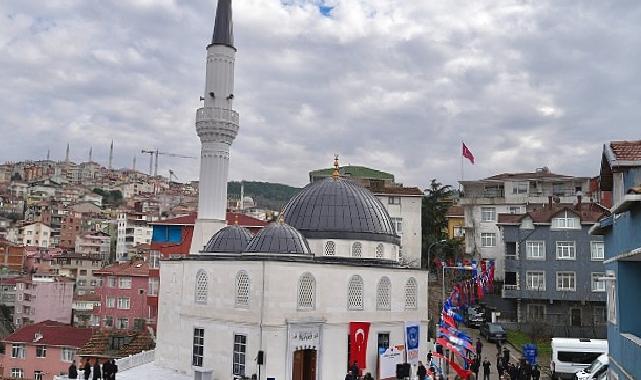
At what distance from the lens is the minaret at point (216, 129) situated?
95.5 feet

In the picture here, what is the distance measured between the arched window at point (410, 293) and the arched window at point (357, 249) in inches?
86.8

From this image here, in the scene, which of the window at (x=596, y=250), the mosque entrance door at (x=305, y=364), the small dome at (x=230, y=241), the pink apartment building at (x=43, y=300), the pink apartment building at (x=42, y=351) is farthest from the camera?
the pink apartment building at (x=43, y=300)

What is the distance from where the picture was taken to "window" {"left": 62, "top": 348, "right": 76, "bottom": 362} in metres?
40.3

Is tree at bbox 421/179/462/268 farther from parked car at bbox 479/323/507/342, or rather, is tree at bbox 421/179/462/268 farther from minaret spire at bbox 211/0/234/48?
minaret spire at bbox 211/0/234/48

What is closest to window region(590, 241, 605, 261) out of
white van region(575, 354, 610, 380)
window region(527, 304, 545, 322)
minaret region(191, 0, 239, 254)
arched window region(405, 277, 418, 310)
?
window region(527, 304, 545, 322)

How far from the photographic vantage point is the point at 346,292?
22969mm

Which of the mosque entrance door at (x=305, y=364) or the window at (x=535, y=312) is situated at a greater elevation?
the window at (x=535, y=312)

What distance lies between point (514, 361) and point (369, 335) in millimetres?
7349

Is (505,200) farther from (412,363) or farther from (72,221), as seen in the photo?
(72,221)

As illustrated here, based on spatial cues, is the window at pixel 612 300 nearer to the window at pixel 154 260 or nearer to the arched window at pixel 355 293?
the arched window at pixel 355 293

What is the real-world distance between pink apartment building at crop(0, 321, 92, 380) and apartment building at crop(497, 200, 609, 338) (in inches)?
1067

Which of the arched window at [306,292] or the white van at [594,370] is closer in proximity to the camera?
the white van at [594,370]

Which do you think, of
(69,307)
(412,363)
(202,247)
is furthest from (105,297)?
(412,363)

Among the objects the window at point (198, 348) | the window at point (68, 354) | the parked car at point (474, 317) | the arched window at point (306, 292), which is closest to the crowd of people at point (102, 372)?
the window at point (198, 348)
